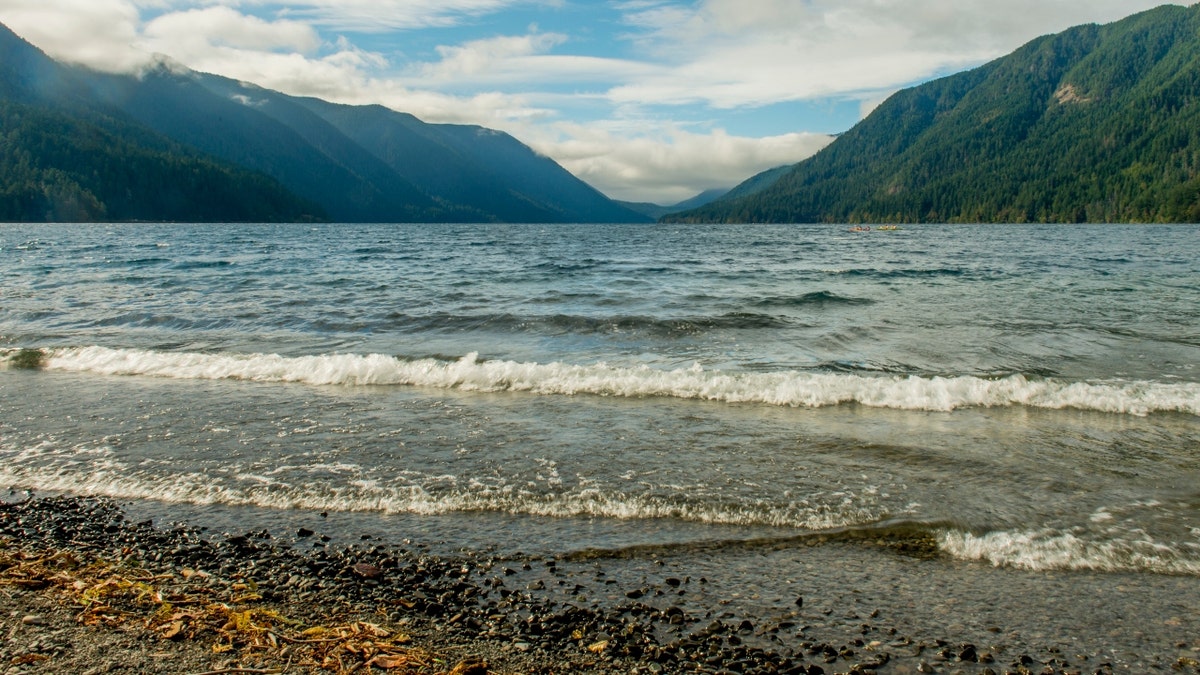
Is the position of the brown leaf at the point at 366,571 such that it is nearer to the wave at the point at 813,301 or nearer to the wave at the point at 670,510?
the wave at the point at 670,510

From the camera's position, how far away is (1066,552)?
6.22 meters

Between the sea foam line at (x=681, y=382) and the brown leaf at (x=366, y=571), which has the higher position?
the sea foam line at (x=681, y=382)

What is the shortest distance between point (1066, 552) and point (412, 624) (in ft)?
19.0

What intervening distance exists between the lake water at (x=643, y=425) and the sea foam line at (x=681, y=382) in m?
0.06

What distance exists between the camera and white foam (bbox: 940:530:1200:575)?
19.7 feet

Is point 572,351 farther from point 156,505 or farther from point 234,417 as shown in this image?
point 156,505

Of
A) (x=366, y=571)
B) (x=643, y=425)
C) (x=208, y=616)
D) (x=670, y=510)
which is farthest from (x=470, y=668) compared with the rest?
(x=643, y=425)

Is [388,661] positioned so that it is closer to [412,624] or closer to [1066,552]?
[412,624]

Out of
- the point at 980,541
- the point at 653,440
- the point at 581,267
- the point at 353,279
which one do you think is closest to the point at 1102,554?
the point at 980,541

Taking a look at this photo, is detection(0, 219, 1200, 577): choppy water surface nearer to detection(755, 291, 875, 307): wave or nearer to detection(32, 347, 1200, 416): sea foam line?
detection(32, 347, 1200, 416): sea foam line

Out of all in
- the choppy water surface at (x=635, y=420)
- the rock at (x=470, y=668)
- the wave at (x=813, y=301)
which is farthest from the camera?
the wave at (x=813, y=301)

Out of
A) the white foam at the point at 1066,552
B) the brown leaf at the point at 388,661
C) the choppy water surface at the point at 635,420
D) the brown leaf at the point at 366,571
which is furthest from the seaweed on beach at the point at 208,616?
the white foam at the point at 1066,552

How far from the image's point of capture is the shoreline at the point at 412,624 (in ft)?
14.1

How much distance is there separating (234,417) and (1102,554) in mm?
11305
